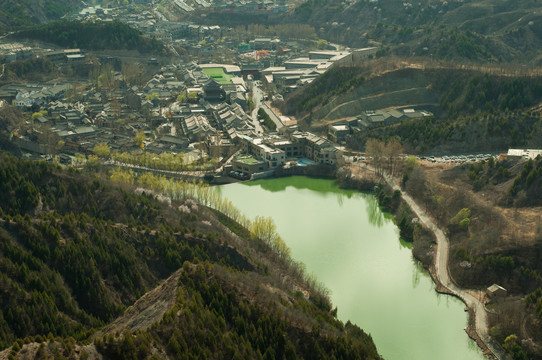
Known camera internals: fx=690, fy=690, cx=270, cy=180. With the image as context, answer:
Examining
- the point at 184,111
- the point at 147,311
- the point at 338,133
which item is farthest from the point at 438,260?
the point at 184,111

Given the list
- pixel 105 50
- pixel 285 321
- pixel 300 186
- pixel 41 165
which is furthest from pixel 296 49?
pixel 285 321

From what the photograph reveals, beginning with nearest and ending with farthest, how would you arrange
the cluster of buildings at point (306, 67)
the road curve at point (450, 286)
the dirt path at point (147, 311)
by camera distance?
the dirt path at point (147, 311) → the road curve at point (450, 286) → the cluster of buildings at point (306, 67)

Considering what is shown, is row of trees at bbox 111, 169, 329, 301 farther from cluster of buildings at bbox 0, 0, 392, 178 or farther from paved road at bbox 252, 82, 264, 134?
paved road at bbox 252, 82, 264, 134

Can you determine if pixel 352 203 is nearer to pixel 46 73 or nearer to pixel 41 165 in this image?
pixel 41 165

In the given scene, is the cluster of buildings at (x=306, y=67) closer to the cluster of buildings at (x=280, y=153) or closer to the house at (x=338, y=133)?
the house at (x=338, y=133)

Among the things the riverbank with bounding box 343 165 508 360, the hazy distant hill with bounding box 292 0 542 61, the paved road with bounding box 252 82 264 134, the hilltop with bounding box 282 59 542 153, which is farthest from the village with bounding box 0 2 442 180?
the riverbank with bounding box 343 165 508 360

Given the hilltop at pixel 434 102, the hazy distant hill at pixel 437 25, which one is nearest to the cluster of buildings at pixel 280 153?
the hilltop at pixel 434 102
